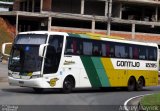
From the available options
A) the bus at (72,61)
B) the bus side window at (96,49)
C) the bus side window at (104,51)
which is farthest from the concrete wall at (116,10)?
the bus side window at (96,49)

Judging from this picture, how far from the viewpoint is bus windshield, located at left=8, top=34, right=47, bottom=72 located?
24.0 metres

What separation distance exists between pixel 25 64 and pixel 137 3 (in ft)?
193

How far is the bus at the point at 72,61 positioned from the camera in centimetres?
2405

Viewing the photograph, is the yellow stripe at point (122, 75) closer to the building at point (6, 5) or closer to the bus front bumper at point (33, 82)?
the bus front bumper at point (33, 82)

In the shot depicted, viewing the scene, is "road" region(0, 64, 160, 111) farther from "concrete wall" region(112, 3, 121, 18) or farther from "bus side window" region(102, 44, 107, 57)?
"concrete wall" region(112, 3, 121, 18)

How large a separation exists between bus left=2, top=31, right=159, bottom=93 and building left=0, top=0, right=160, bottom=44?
37.4 metres

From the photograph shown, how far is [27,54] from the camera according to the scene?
79.5 feet

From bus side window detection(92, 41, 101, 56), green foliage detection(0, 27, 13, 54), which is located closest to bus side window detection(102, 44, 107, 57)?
bus side window detection(92, 41, 101, 56)

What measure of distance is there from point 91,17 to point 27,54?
48840mm

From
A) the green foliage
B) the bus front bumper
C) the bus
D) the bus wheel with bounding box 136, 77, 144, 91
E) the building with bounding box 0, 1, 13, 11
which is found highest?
the building with bounding box 0, 1, 13, 11

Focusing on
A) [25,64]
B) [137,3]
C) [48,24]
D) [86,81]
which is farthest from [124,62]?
[137,3]

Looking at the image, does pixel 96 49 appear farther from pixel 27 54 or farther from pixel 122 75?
pixel 27 54

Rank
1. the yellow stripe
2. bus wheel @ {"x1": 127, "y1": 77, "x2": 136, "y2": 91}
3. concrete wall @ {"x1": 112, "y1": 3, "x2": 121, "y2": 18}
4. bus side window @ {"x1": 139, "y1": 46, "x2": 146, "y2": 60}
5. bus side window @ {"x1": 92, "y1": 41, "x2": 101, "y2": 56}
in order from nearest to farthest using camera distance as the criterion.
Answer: bus side window @ {"x1": 92, "y1": 41, "x2": 101, "y2": 56}
the yellow stripe
bus wheel @ {"x1": 127, "y1": 77, "x2": 136, "y2": 91}
bus side window @ {"x1": 139, "y1": 46, "x2": 146, "y2": 60}
concrete wall @ {"x1": 112, "y1": 3, "x2": 121, "y2": 18}

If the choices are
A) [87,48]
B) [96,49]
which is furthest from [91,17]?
[87,48]
